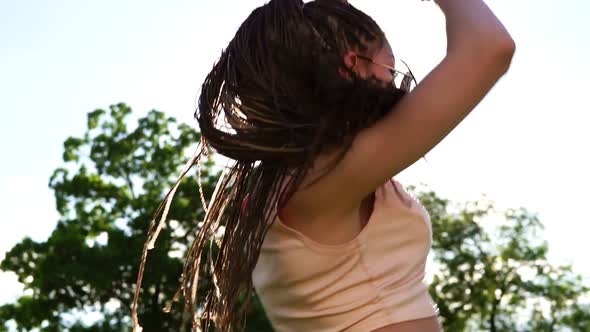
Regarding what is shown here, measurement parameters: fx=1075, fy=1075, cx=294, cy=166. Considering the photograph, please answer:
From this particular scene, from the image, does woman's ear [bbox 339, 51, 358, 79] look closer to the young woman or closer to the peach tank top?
the young woman

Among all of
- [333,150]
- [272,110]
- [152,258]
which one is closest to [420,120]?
[333,150]

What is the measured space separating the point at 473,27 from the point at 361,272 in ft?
1.91

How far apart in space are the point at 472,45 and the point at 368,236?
481 millimetres

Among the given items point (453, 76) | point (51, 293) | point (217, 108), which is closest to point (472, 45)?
point (453, 76)

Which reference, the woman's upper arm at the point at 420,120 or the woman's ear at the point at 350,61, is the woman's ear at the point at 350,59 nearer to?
the woman's ear at the point at 350,61

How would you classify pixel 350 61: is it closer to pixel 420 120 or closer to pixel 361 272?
pixel 420 120

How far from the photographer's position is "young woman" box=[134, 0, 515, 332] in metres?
2.20

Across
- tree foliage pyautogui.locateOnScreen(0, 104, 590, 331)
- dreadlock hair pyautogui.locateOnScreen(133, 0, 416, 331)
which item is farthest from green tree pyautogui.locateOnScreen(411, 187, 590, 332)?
dreadlock hair pyautogui.locateOnScreen(133, 0, 416, 331)

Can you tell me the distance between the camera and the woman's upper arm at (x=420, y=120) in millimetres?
2168

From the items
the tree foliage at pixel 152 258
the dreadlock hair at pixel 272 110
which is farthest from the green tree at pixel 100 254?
the dreadlock hair at pixel 272 110

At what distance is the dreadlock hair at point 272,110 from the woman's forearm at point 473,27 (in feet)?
0.64

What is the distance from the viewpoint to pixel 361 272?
2.35 metres

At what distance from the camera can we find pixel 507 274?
43500mm

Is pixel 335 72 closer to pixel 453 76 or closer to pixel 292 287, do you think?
pixel 453 76
